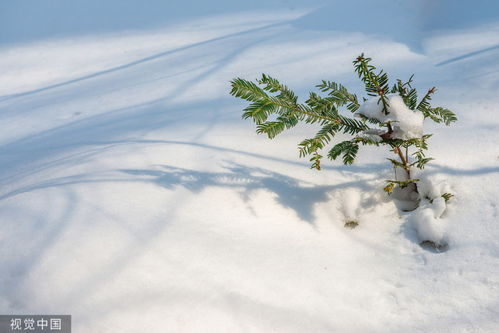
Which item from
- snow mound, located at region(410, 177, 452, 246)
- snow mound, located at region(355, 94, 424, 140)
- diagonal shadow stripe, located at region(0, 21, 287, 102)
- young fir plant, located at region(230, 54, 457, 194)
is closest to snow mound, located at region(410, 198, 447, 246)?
snow mound, located at region(410, 177, 452, 246)

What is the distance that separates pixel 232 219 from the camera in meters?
2.08

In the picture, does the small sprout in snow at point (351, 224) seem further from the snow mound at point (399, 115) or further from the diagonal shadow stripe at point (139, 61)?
the diagonal shadow stripe at point (139, 61)

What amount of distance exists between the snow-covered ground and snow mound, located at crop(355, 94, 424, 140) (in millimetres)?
435

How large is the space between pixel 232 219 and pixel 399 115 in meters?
0.94

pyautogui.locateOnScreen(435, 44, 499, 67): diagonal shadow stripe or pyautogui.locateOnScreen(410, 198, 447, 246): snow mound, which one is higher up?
pyautogui.locateOnScreen(435, 44, 499, 67): diagonal shadow stripe

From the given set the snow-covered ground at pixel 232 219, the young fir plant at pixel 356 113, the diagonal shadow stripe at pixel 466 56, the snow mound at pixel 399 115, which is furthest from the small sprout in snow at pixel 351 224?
the diagonal shadow stripe at pixel 466 56

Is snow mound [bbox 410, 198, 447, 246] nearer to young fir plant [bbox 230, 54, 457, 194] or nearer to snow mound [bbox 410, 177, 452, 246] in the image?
snow mound [bbox 410, 177, 452, 246]

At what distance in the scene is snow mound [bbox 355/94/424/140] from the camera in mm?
1916

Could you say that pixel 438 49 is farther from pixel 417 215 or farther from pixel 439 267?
pixel 439 267

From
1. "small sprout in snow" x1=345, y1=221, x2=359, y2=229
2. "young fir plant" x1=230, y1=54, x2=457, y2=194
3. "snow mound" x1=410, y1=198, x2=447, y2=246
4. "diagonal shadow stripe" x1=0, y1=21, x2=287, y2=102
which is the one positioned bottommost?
"small sprout in snow" x1=345, y1=221, x2=359, y2=229

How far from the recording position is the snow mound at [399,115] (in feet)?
6.29

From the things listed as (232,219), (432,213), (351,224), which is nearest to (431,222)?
(432,213)

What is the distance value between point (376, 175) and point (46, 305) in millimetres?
1770

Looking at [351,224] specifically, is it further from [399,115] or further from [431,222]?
[399,115]
